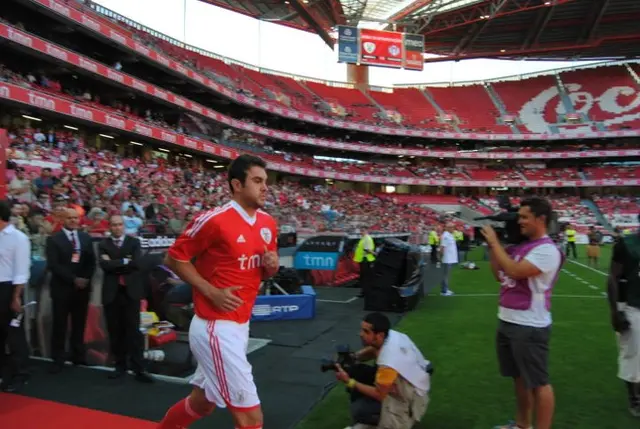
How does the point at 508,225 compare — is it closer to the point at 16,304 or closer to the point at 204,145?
the point at 16,304

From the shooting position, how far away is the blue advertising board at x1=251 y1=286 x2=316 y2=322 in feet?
27.3

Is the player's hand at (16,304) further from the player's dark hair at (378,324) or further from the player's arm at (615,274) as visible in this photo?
the player's arm at (615,274)

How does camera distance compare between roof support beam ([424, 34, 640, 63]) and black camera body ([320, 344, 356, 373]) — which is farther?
roof support beam ([424, 34, 640, 63])

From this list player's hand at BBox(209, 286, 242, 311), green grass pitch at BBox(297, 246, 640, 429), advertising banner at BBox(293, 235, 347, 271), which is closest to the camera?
player's hand at BBox(209, 286, 242, 311)

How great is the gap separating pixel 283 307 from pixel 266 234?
588cm

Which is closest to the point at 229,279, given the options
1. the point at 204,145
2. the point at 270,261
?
the point at 270,261

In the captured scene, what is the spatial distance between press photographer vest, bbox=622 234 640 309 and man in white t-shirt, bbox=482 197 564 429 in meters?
1.21

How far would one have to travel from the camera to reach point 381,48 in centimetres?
3850

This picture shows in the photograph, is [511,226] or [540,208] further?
[511,226]

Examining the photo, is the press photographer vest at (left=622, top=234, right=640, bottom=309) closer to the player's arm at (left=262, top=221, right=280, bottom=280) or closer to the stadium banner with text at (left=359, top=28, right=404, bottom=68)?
the player's arm at (left=262, top=221, right=280, bottom=280)

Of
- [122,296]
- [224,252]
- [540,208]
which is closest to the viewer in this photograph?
[224,252]

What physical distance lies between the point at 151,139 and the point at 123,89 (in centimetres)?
318

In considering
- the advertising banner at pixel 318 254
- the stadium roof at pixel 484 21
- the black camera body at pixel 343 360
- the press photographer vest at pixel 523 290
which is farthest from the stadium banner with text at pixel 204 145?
the press photographer vest at pixel 523 290

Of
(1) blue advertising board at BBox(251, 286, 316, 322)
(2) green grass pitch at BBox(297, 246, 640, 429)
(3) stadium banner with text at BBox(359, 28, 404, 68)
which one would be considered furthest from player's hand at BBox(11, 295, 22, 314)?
(3) stadium banner with text at BBox(359, 28, 404, 68)
